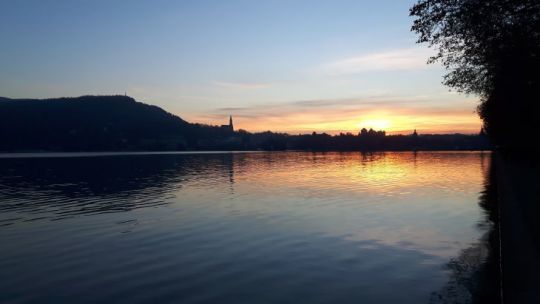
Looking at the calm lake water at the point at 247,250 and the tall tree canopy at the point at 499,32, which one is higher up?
the tall tree canopy at the point at 499,32

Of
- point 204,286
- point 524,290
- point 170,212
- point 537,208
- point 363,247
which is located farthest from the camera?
point 170,212

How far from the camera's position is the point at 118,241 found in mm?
26125

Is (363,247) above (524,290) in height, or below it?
below

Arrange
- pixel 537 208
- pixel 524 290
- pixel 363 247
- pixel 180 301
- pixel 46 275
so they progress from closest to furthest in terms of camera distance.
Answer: pixel 524 290 → pixel 180 301 → pixel 46 275 → pixel 537 208 → pixel 363 247

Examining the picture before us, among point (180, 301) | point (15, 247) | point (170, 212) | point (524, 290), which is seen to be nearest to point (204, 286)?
point (180, 301)

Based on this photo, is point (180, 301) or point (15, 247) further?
point (15, 247)

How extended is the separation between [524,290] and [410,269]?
7818 mm

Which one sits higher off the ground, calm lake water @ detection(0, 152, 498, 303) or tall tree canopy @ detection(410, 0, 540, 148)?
tall tree canopy @ detection(410, 0, 540, 148)

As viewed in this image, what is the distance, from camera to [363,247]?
24.2 m

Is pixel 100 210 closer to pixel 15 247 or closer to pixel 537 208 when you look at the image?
pixel 15 247

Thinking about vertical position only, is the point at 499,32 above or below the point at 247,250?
above

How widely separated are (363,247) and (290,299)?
943cm

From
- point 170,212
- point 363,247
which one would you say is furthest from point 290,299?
point 170,212

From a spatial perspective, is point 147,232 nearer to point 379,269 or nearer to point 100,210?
point 100,210
